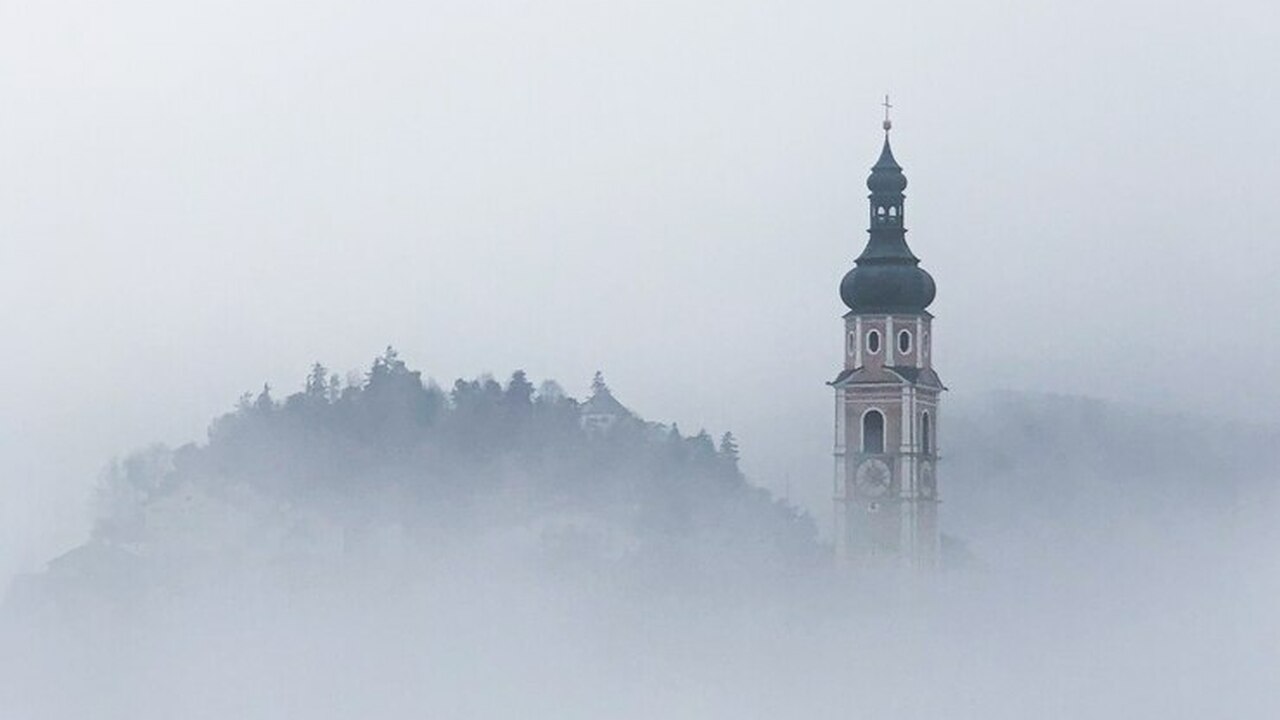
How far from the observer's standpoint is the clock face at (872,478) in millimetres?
77750

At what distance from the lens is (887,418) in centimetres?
7775

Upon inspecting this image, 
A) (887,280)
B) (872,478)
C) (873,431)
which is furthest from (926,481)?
(887,280)

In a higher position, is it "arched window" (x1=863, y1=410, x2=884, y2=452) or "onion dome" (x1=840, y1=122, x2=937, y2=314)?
"onion dome" (x1=840, y1=122, x2=937, y2=314)

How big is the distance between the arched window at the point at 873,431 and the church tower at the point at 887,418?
0.9 inches

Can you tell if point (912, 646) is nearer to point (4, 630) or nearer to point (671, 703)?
point (671, 703)

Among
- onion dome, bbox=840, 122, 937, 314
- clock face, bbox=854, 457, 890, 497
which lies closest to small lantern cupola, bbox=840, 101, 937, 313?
onion dome, bbox=840, 122, 937, 314

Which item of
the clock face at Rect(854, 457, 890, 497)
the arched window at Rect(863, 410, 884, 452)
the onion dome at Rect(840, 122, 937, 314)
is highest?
the onion dome at Rect(840, 122, 937, 314)

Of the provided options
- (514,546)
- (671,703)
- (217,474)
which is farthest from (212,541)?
(671,703)

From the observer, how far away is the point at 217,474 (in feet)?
255

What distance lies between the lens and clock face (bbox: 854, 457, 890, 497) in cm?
7775

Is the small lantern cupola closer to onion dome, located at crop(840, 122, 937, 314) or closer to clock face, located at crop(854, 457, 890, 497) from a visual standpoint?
onion dome, located at crop(840, 122, 937, 314)

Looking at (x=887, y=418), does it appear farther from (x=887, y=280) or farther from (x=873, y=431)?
(x=887, y=280)

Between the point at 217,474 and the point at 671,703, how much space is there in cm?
1313

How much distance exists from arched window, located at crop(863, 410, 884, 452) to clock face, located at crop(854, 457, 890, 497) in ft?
1.05
